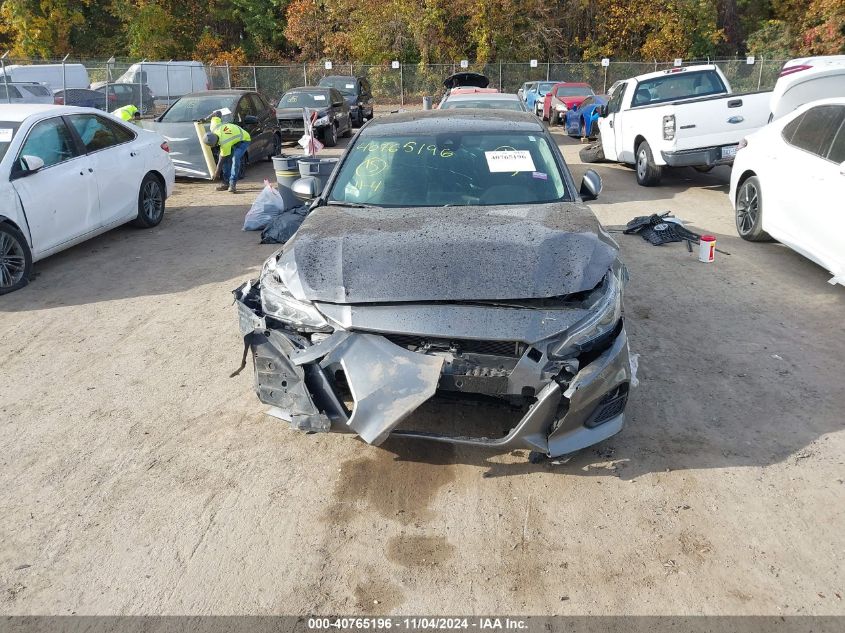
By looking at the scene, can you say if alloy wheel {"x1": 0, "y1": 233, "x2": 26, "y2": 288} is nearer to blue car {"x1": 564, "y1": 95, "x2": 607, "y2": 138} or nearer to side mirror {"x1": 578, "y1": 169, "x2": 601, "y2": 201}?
side mirror {"x1": 578, "y1": 169, "x2": 601, "y2": 201}

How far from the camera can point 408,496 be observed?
12.0 ft

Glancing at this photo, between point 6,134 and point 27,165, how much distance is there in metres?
0.58

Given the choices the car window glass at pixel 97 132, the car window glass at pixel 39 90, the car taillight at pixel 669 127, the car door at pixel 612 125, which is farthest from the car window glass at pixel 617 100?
the car window glass at pixel 39 90

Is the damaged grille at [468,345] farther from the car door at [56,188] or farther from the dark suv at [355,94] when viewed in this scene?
the dark suv at [355,94]

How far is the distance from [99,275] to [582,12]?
37885 millimetres

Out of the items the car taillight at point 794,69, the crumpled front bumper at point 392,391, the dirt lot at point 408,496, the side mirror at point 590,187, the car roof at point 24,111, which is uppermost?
the car taillight at point 794,69

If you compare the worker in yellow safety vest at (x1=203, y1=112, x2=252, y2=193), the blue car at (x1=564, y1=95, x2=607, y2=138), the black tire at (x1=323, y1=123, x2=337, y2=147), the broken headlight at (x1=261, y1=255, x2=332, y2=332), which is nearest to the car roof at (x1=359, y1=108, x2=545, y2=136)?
the broken headlight at (x1=261, y1=255, x2=332, y2=332)

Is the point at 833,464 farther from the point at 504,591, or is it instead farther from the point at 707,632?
the point at 504,591

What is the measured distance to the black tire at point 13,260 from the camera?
22.9 ft

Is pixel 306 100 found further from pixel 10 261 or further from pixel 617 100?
pixel 10 261

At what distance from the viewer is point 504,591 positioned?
3008 millimetres

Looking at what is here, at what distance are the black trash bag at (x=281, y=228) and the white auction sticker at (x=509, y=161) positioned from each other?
409cm

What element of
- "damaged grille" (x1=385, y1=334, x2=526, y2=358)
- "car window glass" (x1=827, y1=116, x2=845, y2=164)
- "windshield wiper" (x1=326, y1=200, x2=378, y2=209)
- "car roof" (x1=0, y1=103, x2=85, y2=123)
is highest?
"car roof" (x1=0, y1=103, x2=85, y2=123)

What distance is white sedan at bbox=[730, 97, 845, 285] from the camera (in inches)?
253
